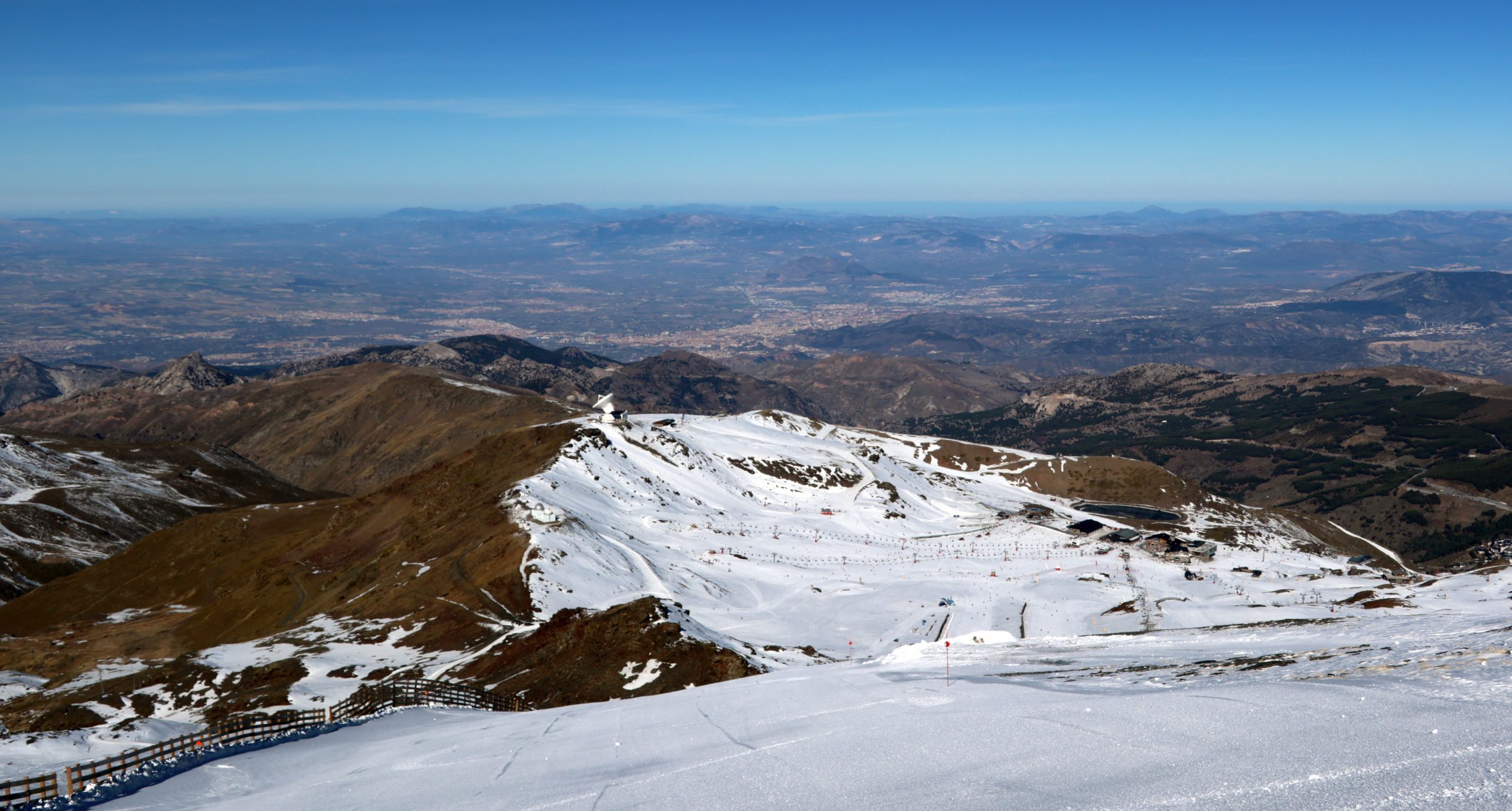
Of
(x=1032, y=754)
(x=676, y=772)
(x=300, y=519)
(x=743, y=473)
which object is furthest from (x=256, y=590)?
(x=1032, y=754)

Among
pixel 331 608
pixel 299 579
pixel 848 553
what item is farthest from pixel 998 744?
pixel 299 579

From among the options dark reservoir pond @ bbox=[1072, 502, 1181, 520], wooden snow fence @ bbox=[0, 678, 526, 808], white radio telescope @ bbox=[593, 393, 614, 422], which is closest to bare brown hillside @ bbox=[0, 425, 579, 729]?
white radio telescope @ bbox=[593, 393, 614, 422]

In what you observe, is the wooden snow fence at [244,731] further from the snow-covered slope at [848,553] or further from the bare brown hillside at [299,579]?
the snow-covered slope at [848,553]

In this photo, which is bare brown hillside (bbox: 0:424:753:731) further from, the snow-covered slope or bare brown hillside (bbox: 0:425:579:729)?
the snow-covered slope

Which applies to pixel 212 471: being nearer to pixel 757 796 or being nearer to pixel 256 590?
pixel 256 590

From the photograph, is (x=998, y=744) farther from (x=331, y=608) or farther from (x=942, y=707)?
(x=331, y=608)

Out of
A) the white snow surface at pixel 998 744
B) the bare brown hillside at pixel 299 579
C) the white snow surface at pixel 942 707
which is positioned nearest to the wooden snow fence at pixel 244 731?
the white snow surface at pixel 998 744

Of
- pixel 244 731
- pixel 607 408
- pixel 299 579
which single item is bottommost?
pixel 299 579
